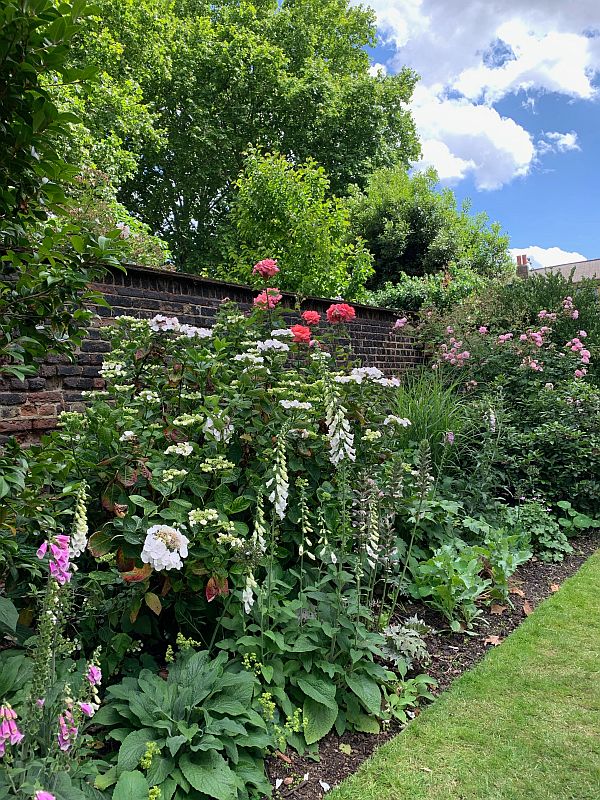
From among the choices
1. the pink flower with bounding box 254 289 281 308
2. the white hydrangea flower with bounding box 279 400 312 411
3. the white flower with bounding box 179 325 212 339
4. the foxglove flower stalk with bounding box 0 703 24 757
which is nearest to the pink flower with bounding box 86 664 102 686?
the foxglove flower stalk with bounding box 0 703 24 757

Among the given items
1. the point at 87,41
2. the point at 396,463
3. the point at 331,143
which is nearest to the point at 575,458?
the point at 396,463

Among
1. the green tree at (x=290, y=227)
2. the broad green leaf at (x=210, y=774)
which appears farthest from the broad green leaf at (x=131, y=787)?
the green tree at (x=290, y=227)

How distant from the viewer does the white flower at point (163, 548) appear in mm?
1657

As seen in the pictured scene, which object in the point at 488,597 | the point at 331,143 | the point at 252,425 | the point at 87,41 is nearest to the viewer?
the point at 252,425

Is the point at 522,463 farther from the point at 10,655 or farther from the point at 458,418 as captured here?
the point at 10,655

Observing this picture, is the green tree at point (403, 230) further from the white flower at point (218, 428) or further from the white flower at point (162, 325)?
the white flower at point (218, 428)

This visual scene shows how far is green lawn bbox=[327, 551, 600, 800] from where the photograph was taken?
180 centimetres

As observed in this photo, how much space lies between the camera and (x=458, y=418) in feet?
15.3

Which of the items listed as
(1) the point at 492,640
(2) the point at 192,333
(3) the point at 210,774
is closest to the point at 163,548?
(3) the point at 210,774

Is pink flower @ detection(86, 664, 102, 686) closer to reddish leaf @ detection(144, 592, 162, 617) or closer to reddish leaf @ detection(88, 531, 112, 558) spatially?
reddish leaf @ detection(144, 592, 162, 617)

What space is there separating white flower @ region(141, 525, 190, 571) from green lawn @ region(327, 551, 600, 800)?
0.93 metres

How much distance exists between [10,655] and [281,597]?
96 cm

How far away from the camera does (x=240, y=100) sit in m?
16.1

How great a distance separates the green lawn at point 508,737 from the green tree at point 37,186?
1778 mm
